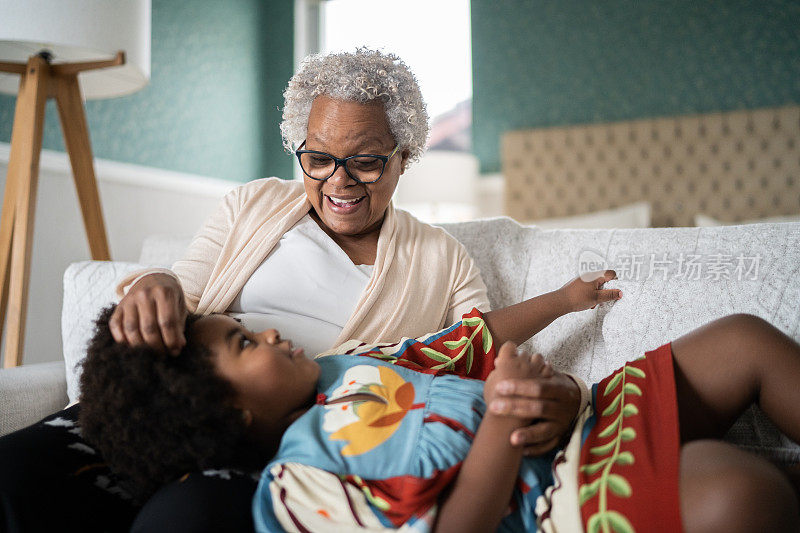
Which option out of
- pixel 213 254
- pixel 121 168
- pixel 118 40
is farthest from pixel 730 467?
pixel 121 168

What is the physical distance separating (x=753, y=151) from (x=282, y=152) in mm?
2924

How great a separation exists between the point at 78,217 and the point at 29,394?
4.69 feet

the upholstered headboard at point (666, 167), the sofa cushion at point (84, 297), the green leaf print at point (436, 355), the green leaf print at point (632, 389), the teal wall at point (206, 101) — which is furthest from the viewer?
the upholstered headboard at point (666, 167)

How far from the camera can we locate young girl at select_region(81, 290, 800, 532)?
77cm

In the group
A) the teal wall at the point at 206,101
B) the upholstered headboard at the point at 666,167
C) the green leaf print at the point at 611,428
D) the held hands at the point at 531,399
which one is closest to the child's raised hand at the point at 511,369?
the held hands at the point at 531,399

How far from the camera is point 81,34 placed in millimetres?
1737

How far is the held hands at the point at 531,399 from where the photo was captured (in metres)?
0.84

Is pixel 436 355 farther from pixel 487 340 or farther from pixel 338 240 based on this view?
pixel 338 240

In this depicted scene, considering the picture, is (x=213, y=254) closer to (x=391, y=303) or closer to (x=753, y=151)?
(x=391, y=303)

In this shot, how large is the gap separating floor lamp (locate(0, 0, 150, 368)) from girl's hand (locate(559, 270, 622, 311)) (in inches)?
60.7

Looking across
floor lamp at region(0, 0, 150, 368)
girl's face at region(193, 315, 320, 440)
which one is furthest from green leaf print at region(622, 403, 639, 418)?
floor lamp at region(0, 0, 150, 368)

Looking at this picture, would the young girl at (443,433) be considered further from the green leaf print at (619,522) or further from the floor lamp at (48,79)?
the floor lamp at (48,79)

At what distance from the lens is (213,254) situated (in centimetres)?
137

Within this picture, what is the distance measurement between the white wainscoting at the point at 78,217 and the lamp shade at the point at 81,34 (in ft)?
1.68
